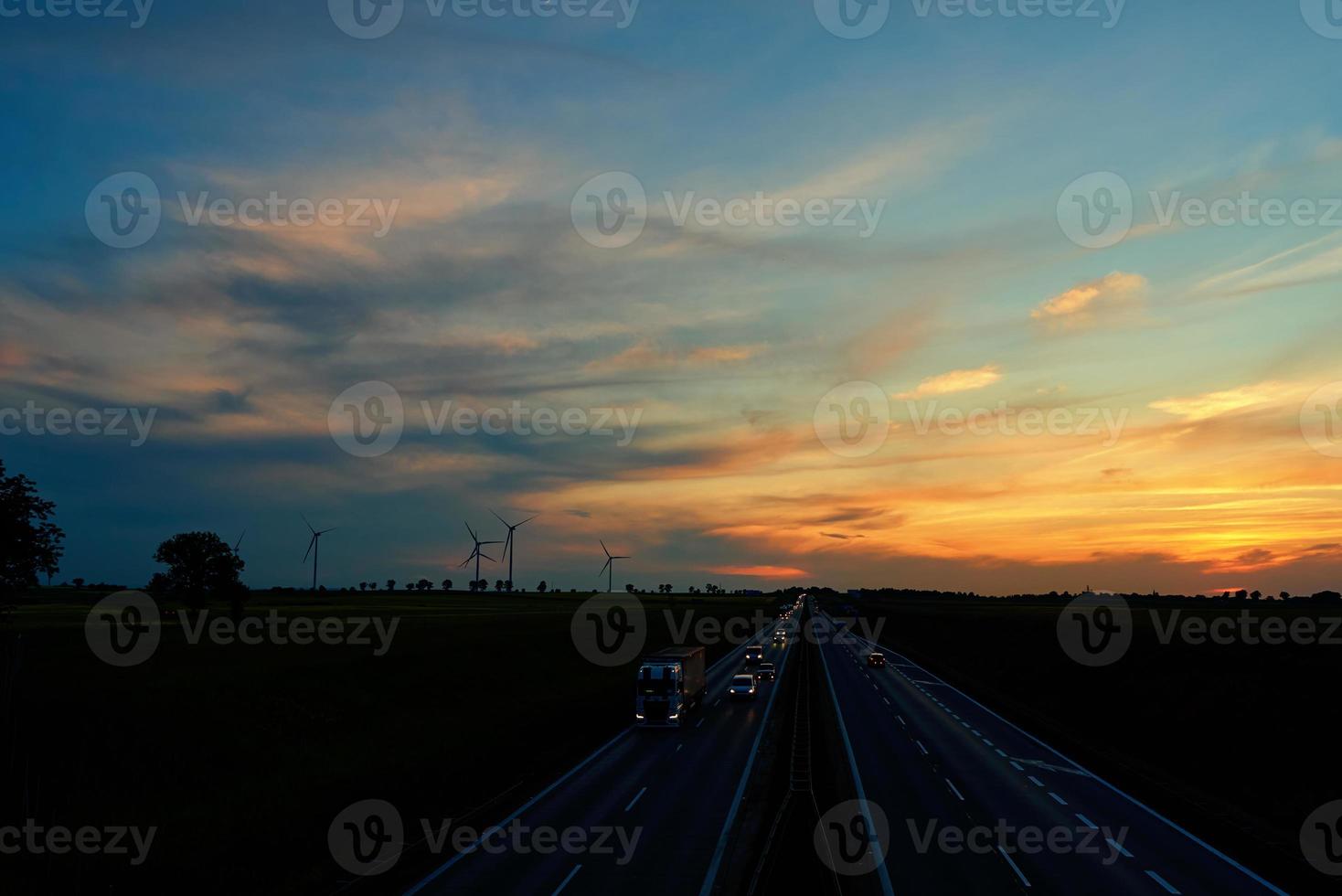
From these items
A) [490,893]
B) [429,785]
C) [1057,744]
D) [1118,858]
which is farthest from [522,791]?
[1057,744]

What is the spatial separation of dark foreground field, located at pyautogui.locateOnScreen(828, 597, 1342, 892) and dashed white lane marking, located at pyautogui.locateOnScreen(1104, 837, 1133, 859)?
3546mm

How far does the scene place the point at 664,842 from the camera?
2933 cm

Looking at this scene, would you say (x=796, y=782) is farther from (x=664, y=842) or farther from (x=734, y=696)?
(x=734, y=696)

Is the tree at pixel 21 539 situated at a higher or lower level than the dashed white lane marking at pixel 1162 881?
higher

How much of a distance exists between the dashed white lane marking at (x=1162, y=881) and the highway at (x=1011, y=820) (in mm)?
38

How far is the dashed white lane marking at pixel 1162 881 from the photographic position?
81.7 ft
